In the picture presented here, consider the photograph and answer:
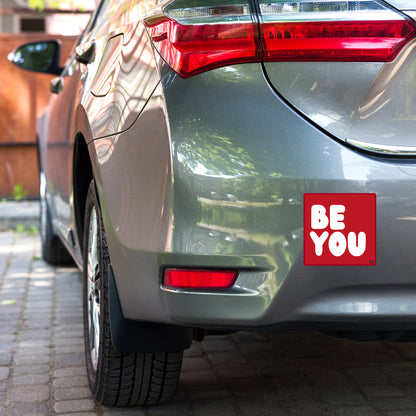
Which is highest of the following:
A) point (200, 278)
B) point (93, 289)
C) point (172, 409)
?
point (200, 278)

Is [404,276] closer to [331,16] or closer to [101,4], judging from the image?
[331,16]

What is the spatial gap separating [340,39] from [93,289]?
4.51 ft

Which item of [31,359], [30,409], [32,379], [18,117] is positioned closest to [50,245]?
[31,359]

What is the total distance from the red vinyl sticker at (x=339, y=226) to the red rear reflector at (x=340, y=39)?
36 centimetres

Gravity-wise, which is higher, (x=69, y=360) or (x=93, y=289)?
(x=93, y=289)

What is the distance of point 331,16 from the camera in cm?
195

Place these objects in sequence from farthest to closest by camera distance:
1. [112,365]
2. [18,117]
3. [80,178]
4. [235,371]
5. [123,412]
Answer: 1. [18,117]
2. [235,371]
3. [80,178]
4. [123,412]
5. [112,365]

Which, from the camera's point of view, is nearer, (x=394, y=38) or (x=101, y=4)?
(x=394, y=38)

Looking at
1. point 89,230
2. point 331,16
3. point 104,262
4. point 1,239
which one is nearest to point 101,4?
point 89,230

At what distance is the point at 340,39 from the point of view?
195 cm

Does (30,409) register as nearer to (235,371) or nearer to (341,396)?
(235,371)

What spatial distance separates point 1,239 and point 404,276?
5618 millimetres

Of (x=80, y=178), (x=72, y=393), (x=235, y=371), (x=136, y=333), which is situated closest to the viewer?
(x=136, y=333)

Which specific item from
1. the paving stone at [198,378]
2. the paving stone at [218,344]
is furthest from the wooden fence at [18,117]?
the paving stone at [198,378]
